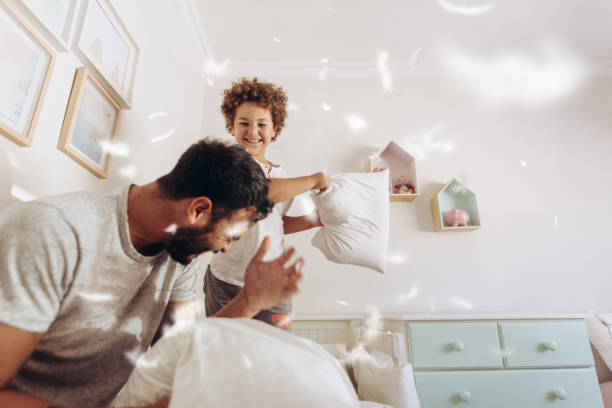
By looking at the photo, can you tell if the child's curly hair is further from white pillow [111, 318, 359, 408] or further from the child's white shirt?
white pillow [111, 318, 359, 408]

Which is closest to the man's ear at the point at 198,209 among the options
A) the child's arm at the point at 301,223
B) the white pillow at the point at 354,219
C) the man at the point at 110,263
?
the man at the point at 110,263

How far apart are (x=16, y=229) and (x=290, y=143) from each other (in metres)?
1.59

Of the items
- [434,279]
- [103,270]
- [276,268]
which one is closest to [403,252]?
[434,279]

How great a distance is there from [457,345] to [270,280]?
1.07 metres

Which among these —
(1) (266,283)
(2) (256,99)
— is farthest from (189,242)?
(2) (256,99)

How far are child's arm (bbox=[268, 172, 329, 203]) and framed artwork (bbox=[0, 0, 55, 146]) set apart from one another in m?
0.56

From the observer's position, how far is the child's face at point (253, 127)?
1226 mm

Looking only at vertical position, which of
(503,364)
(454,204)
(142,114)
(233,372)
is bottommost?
(503,364)

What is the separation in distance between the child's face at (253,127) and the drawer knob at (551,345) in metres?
1.37

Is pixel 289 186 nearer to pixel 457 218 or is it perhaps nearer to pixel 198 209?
pixel 198 209

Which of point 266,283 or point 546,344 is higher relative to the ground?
point 266,283

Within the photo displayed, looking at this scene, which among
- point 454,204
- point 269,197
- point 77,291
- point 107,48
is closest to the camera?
point 77,291

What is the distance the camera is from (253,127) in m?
1.23

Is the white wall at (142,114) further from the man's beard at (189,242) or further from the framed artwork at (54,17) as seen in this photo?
the man's beard at (189,242)
